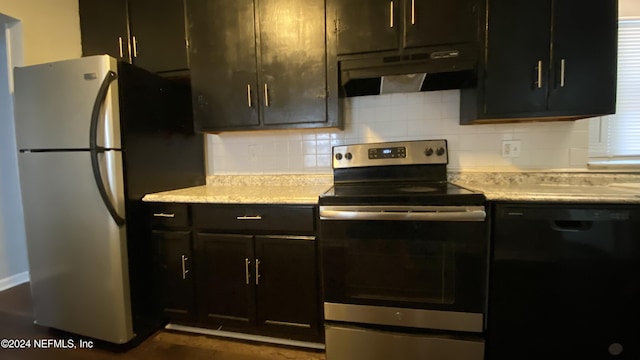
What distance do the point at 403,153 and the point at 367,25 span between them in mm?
834

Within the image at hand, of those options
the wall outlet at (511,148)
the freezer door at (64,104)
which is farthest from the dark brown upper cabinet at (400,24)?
the freezer door at (64,104)

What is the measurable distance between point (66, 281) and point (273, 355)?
1330 mm

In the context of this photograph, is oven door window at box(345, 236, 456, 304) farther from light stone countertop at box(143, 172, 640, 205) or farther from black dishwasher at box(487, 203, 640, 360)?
light stone countertop at box(143, 172, 640, 205)

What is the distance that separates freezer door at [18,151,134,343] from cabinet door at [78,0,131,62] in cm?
96

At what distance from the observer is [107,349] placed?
5.52 feet

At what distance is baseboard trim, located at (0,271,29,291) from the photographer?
8.27 ft

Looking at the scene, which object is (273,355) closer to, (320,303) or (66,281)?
(320,303)

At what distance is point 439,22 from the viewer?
63.0 inches

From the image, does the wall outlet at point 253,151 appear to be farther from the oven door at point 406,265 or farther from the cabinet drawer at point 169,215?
the oven door at point 406,265

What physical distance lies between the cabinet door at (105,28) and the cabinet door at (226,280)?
5.20 ft

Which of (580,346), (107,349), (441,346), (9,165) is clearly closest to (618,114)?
(580,346)

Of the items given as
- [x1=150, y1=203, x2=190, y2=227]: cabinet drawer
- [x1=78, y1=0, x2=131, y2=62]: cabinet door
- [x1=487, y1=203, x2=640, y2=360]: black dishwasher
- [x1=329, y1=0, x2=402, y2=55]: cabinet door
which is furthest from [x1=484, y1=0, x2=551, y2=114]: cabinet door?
[x1=78, y1=0, x2=131, y2=62]: cabinet door

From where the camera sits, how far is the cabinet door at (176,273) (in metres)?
1.74

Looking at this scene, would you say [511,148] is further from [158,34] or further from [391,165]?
[158,34]
